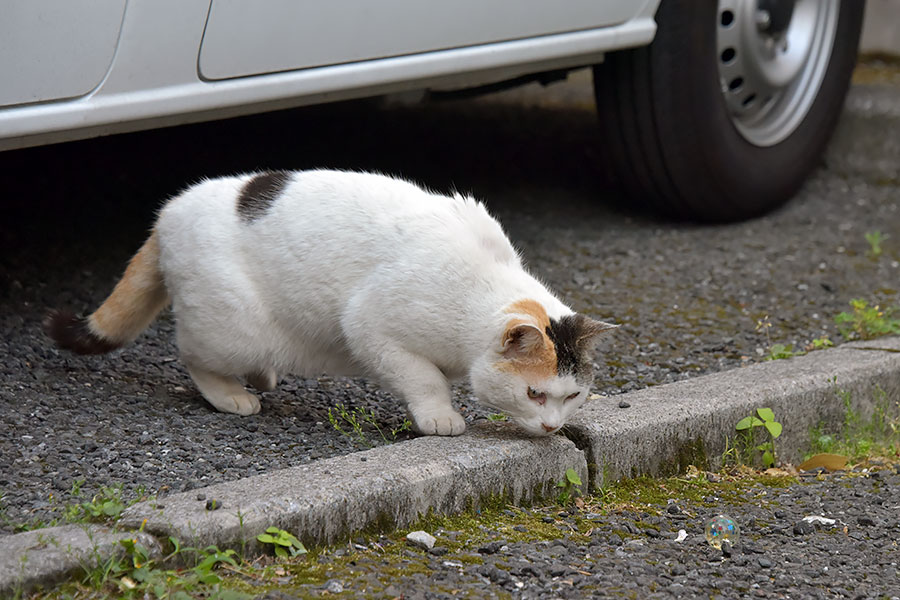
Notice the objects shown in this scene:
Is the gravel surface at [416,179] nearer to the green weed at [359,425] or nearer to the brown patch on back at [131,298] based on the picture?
the green weed at [359,425]

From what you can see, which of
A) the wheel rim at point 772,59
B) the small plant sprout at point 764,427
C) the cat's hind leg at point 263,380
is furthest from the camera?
the wheel rim at point 772,59

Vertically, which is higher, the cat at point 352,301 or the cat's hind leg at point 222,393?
the cat at point 352,301

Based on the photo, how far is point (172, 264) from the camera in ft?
9.59

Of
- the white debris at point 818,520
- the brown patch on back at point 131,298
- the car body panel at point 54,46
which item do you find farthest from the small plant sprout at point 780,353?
the car body panel at point 54,46

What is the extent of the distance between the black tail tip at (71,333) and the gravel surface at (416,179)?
11cm

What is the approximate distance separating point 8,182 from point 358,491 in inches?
107

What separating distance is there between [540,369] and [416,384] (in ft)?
1.10

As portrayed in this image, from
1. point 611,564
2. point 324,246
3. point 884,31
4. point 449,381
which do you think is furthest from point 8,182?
point 884,31

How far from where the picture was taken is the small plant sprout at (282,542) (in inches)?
85.7

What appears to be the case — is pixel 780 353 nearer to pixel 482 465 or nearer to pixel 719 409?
pixel 719 409

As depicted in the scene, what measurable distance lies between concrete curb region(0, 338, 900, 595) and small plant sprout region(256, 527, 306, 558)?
0.8 inches

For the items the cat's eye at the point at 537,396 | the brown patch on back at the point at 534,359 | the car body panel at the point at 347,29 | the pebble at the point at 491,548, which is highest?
the car body panel at the point at 347,29

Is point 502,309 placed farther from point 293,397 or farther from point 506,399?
point 293,397

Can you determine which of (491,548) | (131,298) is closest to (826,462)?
(491,548)
